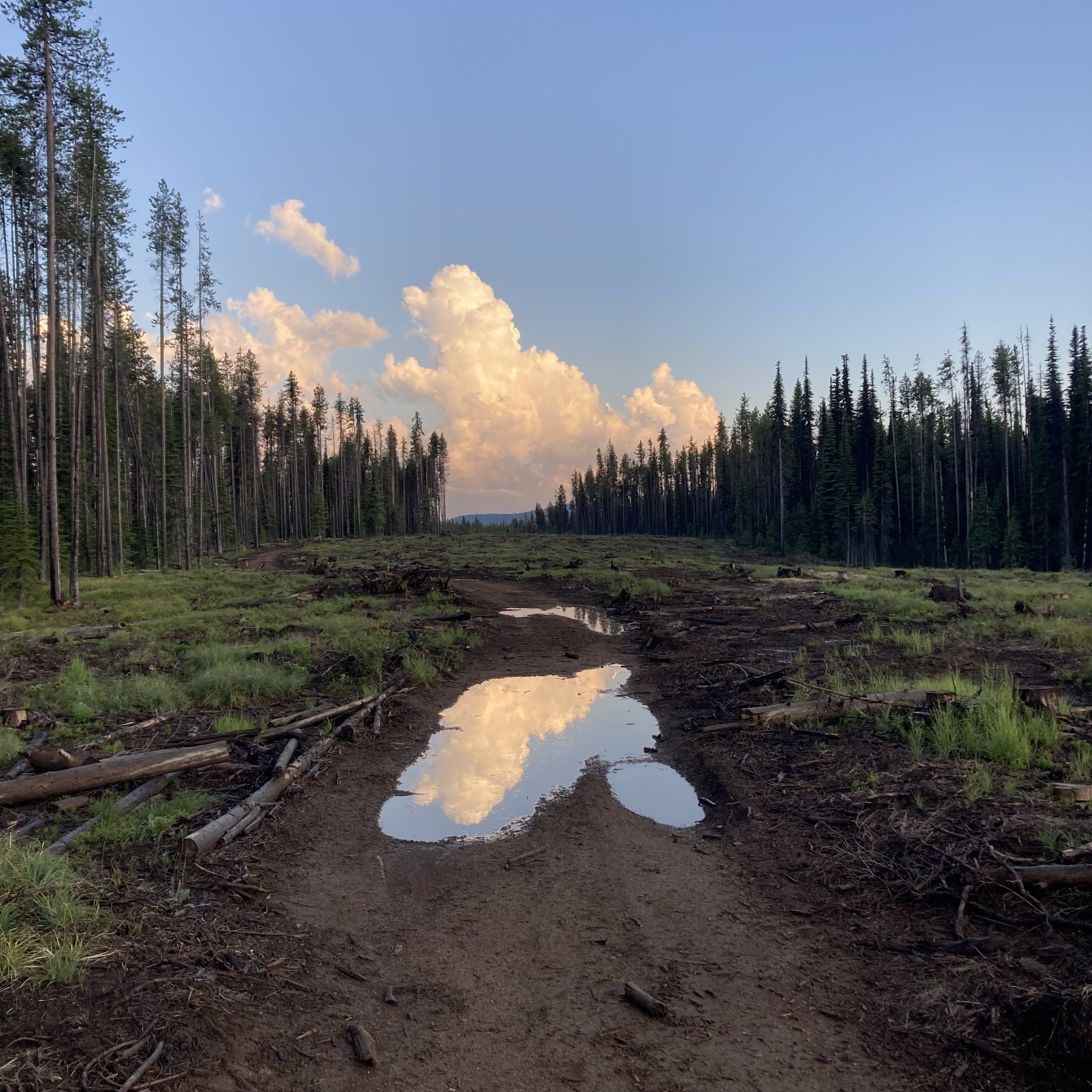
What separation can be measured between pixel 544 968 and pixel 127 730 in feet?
24.4

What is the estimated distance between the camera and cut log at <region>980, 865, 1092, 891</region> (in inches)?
186

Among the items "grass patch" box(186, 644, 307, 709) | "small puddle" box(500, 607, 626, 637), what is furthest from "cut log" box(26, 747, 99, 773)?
"small puddle" box(500, 607, 626, 637)

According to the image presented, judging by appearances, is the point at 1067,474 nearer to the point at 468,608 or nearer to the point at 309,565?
the point at 468,608

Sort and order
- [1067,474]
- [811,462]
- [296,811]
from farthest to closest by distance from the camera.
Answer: [811,462]
[1067,474]
[296,811]

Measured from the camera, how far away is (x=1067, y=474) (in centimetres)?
4841

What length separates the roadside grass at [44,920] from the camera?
13.2 ft

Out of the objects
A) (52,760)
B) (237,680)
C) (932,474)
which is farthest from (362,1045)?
(932,474)

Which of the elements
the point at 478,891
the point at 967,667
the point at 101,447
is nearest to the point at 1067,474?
the point at 967,667

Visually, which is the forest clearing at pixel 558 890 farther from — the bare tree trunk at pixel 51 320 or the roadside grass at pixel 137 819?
the bare tree trunk at pixel 51 320

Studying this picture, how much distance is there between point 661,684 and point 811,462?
65.7 m

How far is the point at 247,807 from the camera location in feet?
22.7

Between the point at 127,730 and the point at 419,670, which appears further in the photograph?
the point at 419,670

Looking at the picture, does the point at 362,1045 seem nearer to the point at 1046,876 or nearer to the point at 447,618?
the point at 1046,876

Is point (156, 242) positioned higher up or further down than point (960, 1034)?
higher up
